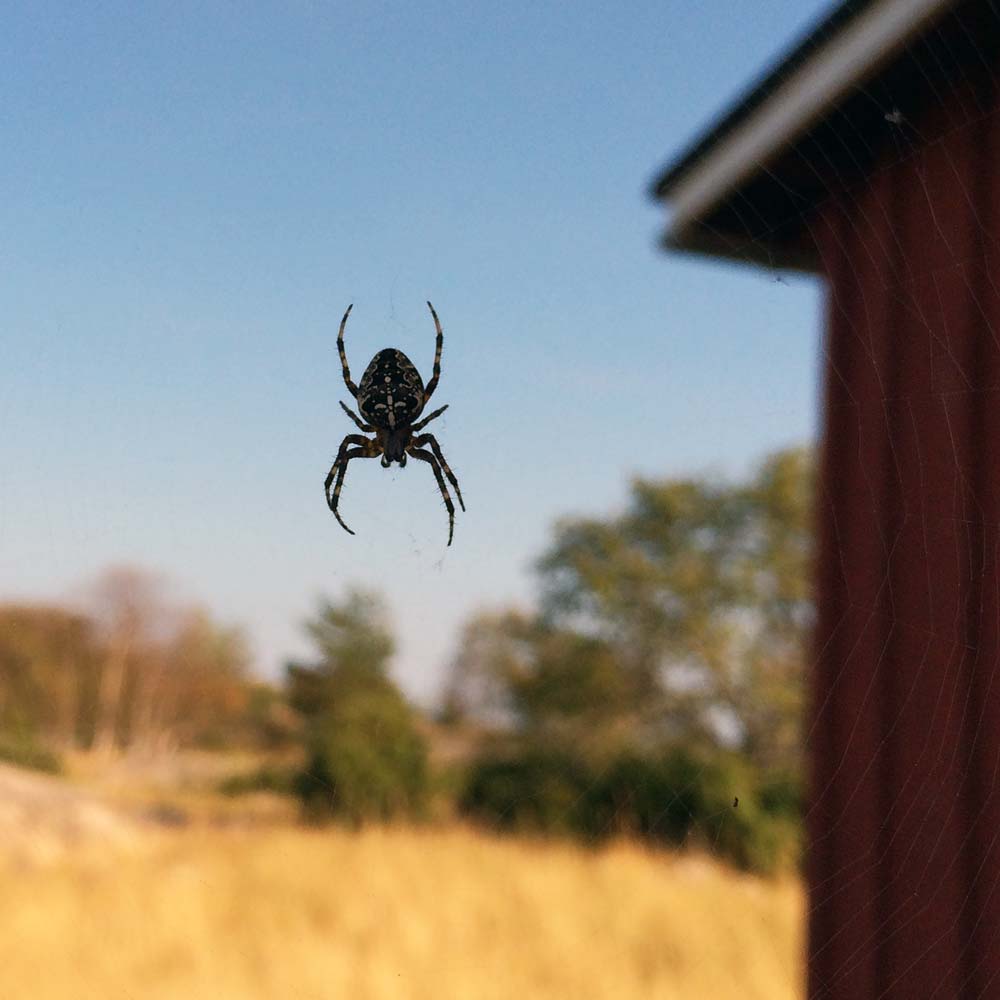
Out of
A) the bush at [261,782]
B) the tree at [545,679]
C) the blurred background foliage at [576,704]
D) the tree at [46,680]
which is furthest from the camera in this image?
the tree at [545,679]

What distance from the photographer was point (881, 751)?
265cm

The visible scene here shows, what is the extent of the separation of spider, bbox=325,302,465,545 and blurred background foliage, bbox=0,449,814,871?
2.26 feet

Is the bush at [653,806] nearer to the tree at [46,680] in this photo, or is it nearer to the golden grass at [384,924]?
the golden grass at [384,924]

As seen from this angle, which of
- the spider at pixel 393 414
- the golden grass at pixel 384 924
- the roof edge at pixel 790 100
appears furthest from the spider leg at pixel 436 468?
the golden grass at pixel 384 924

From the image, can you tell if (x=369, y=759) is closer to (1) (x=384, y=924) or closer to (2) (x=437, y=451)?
(1) (x=384, y=924)

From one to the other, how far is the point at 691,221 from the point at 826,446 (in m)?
0.78

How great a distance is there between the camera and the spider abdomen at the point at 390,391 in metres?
2.55

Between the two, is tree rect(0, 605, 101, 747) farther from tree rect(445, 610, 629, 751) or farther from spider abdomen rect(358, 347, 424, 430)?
tree rect(445, 610, 629, 751)

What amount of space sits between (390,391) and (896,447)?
4.24ft

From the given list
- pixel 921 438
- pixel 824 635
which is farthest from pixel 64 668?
pixel 921 438

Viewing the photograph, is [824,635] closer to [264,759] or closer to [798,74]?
[798,74]

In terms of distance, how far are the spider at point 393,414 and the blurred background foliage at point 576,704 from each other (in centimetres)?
69

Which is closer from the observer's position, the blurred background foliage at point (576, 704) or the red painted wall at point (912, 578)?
the red painted wall at point (912, 578)

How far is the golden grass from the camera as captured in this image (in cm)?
477
